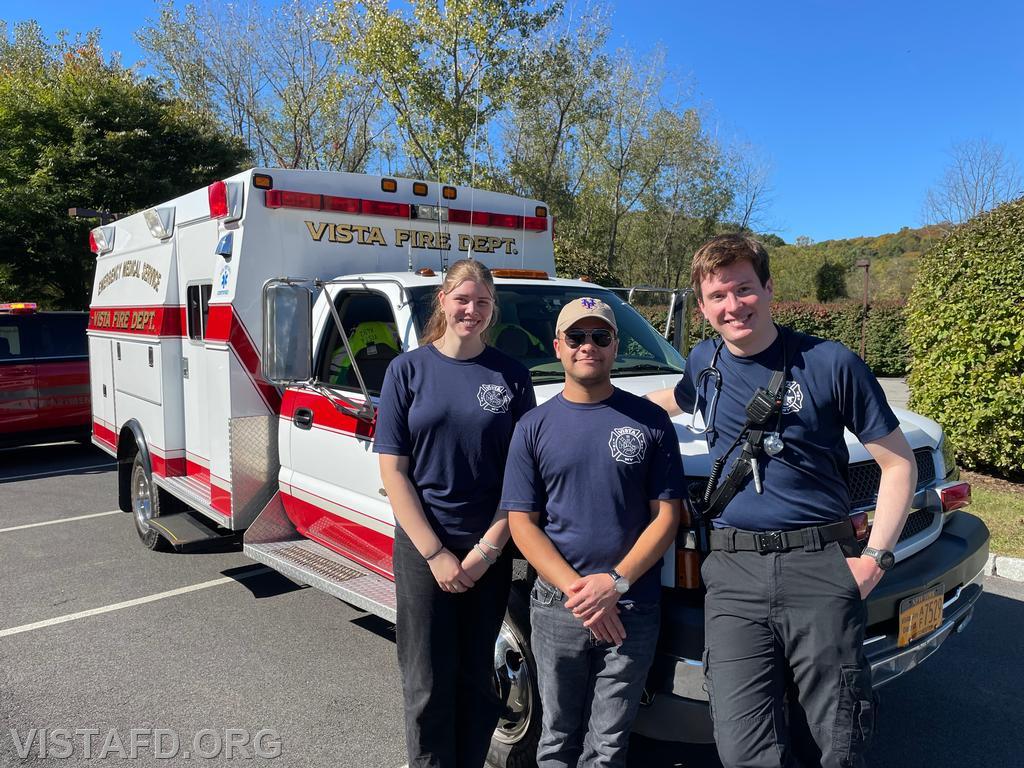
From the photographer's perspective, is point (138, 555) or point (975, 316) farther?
point (975, 316)

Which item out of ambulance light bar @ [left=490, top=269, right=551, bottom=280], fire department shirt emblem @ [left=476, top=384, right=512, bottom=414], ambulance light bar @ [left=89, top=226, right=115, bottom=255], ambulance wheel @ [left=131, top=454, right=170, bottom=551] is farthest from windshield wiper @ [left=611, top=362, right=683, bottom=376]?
ambulance light bar @ [left=89, top=226, right=115, bottom=255]

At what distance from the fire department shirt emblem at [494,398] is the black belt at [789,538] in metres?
0.89

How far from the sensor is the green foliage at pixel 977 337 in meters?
7.24

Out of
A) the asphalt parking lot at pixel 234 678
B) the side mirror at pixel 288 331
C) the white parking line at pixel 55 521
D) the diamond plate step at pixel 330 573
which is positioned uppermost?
the side mirror at pixel 288 331

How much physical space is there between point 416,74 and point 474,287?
580 inches

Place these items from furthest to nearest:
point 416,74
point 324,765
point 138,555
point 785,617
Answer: point 416,74
point 138,555
point 324,765
point 785,617

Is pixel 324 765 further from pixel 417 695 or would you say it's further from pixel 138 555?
pixel 138 555

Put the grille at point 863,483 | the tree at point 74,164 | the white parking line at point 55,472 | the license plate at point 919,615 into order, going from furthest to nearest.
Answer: the tree at point 74,164 < the white parking line at point 55,472 < the grille at point 863,483 < the license plate at point 919,615

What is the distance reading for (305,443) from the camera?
4.48 m

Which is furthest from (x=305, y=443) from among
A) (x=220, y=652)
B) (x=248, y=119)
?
(x=248, y=119)

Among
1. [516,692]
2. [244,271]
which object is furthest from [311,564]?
[244,271]

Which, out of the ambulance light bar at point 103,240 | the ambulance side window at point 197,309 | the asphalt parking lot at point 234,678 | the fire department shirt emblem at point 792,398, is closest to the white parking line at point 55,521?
the asphalt parking lot at point 234,678

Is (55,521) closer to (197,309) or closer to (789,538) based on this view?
(197,309)

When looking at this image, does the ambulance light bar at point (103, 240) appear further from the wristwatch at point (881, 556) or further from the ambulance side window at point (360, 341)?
the wristwatch at point (881, 556)
